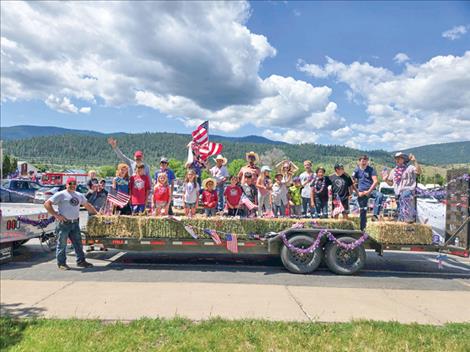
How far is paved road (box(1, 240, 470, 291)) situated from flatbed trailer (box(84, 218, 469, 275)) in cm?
26

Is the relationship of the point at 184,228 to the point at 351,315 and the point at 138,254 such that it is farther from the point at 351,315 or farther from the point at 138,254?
the point at 351,315

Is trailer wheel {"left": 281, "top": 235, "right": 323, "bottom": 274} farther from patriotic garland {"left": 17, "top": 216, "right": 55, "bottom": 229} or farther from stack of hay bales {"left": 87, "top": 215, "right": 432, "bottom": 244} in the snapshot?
patriotic garland {"left": 17, "top": 216, "right": 55, "bottom": 229}

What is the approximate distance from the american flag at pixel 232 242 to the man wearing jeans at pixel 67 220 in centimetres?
288

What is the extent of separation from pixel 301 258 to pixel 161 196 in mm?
3302

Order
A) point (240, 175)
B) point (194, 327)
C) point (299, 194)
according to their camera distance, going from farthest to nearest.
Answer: point (299, 194)
point (240, 175)
point (194, 327)

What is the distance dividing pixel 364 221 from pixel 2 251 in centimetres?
759

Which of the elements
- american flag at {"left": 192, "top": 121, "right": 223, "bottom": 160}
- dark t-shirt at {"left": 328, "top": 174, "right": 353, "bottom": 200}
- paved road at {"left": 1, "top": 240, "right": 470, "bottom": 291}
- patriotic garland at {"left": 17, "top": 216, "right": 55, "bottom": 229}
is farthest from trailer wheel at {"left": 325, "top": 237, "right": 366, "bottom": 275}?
patriotic garland at {"left": 17, "top": 216, "right": 55, "bottom": 229}

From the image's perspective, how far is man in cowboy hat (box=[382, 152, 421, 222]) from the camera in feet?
25.9

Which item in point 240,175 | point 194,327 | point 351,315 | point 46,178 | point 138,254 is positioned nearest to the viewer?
point 194,327

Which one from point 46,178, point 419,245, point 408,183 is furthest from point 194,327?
point 46,178

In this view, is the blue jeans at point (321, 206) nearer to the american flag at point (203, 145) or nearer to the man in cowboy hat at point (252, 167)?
the man in cowboy hat at point (252, 167)

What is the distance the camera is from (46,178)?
2063 inches

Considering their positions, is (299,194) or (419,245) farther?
(299,194)

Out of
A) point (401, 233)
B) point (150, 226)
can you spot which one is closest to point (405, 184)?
point (401, 233)
